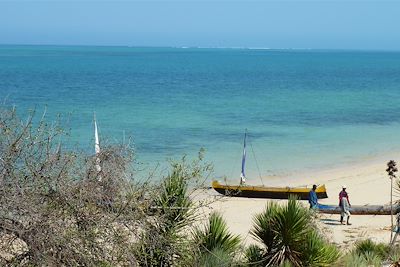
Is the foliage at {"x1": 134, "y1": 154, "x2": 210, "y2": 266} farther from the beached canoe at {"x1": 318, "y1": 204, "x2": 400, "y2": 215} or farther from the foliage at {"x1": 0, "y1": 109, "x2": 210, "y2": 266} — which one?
the beached canoe at {"x1": 318, "y1": 204, "x2": 400, "y2": 215}

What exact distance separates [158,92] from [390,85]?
37.4 m

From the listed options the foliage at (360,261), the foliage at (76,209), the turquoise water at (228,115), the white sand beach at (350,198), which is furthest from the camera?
the turquoise water at (228,115)

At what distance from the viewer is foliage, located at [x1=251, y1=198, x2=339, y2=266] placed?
10453 millimetres

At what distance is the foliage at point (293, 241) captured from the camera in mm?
10453

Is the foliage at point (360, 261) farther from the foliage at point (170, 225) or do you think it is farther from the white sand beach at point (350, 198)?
the foliage at point (170, 225)

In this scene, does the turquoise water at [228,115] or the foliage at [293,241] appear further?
the turquoise water at [228,115]

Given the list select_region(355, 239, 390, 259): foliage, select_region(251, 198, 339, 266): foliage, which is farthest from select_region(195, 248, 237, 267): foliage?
select_region(355, 239, 390, 259): foliage

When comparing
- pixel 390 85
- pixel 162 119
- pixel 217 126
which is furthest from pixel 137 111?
pixel 390 85

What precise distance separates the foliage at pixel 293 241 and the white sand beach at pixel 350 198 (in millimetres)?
1323

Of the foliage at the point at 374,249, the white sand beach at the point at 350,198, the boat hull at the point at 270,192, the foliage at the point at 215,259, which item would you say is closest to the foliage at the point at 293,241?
the foliage at the point at 215,259

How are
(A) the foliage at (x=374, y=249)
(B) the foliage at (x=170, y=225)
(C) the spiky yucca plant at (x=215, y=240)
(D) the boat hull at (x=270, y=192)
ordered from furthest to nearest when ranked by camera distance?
(D) the boat hull at (x=270, y=192), (A) the foliage at (x=374, y=249), (C) the spiky yucca plant at (x=215, y=240), (B) the foliage at (x=170, y=225)

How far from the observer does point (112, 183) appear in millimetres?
8609

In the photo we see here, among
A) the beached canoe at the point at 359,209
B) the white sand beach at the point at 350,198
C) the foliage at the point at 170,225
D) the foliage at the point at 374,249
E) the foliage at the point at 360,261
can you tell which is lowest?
the white sand beach at the point at 350,198

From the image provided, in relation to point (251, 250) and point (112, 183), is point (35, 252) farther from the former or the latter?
point (251, 250)
